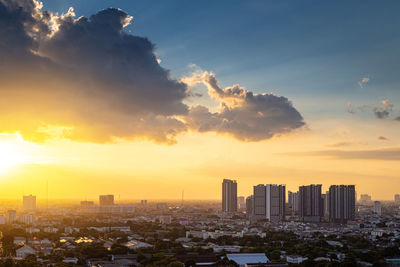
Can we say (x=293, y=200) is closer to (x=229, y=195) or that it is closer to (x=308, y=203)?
(x=229, y=195)

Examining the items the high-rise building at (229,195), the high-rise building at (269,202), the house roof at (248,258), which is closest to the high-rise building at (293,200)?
the high-rise building at (229,195)

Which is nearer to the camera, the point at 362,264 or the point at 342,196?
the point at 362,264

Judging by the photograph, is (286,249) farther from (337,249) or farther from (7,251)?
(7,251)

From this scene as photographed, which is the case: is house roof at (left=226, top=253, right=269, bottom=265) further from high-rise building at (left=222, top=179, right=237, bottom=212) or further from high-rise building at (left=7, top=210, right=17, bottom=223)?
high-rise building at (left=222, top=179, right=237, bottom=212)

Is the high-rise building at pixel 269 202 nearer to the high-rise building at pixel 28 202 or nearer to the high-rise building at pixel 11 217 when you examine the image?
the high-rise building at pixel 11 217

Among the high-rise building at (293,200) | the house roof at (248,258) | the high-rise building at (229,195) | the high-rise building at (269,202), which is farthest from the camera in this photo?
the high-rise building at (293,200)

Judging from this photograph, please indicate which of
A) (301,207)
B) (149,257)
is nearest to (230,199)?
(301,207)

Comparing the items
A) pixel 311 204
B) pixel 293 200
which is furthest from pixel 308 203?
pixel 293 200
